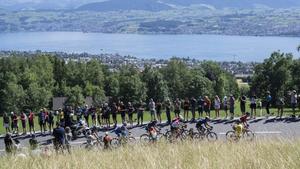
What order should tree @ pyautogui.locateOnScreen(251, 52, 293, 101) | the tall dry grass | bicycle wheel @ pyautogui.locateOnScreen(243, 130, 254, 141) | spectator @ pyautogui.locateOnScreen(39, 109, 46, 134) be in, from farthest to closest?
tree @ pyautogui.locateOnScreen(251, 52, 293, 101) < spectator @ pyautogui.locateOnScreen(39, 109, 46, 134) < bicycle wheel @ pyautogui.locateOnScreen(243, 130, 254, 141) < the tall dry grass

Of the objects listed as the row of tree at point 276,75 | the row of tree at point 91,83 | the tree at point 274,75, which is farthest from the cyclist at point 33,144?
the tree at point 274,75

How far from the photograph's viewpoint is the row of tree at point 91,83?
261 feet

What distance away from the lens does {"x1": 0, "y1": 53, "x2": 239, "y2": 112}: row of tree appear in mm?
79562

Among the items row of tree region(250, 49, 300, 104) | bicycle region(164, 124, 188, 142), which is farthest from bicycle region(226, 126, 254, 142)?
row of tree region(250, 49, 300, 104)

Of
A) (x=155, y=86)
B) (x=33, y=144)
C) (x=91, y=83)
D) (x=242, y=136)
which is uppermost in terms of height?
(x=33, y=144)

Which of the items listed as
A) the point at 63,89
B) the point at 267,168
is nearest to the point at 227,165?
the point at 267,168

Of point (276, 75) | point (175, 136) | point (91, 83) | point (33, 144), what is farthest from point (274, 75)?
point (33, 144)

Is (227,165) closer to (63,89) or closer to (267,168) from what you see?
(267,168)

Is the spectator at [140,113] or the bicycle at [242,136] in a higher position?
the bicycle at [242,136]

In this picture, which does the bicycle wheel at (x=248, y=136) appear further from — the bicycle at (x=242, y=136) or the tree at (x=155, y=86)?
the tree at (x=155, y=86)

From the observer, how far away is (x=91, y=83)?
9125cm

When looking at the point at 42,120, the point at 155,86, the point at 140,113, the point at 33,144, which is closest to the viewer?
the point at 33,144

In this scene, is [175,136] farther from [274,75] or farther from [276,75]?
[274,75]

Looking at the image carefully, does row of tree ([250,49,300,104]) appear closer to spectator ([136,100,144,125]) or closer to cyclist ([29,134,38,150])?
spectator ([136,100,144,125])
